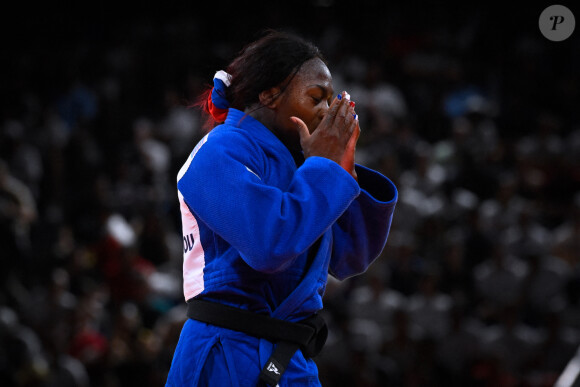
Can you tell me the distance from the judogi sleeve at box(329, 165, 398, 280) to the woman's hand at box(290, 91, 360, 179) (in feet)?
0.73

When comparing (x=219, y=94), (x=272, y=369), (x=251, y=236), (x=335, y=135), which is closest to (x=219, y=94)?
(x=219, y=94)

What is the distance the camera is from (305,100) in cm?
217

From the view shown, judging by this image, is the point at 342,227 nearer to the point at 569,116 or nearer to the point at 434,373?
the point at 434,373

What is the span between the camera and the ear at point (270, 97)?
2189mm

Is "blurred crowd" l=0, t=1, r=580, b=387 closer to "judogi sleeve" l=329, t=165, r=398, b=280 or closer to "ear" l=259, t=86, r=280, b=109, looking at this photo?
"judogi sleeve" l=329, t=165, r=398, b=280

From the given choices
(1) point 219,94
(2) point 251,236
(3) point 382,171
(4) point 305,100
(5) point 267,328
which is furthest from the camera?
(3) point 382,171

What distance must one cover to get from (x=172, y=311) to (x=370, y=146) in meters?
3.61

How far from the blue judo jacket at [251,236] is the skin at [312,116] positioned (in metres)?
0.05

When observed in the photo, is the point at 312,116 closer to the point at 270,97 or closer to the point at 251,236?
the point at 270,97

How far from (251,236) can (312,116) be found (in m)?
0.46

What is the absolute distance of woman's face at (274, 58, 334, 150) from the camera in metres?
2.17

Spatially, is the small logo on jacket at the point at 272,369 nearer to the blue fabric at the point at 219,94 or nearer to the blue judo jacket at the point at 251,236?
the blue judo jacket at the point at 251,236

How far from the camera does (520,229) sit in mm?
8125

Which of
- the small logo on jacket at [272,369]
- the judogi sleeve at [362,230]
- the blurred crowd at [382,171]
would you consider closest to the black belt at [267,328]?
the small logo on jacket at [272,369]
